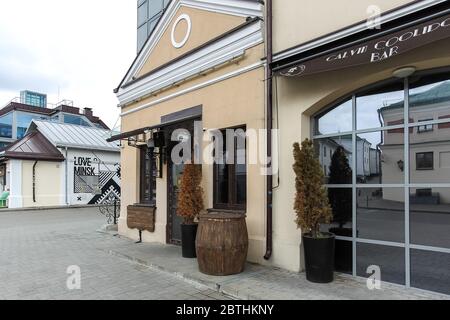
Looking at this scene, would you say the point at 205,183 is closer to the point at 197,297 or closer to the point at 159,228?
the point at 159,228

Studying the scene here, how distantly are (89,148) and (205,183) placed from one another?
55.8ft

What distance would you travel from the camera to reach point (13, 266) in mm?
7035

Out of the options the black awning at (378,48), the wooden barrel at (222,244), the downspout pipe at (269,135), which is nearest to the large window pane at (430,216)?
the black awning at (378,48)

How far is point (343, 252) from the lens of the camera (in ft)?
18.7

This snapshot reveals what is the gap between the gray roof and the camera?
72.8ft

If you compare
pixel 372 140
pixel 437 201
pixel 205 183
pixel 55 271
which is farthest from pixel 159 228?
pixel 437 201

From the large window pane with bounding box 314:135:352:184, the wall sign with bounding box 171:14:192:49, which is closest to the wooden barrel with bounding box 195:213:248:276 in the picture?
the large window pane with bounding box 314:135:352:184

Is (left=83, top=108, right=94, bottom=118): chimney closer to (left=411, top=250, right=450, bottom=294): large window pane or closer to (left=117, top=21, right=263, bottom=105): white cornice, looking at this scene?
(left=117, top=21, right=263, bottom=105): white cornice

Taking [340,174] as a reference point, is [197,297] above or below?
below

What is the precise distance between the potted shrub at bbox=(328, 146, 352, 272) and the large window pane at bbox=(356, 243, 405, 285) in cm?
16

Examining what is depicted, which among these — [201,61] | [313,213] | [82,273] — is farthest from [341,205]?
[82,273]

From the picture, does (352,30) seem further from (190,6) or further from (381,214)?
(190,6)

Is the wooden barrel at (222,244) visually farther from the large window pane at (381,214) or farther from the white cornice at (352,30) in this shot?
the white cornice at (352,30)
